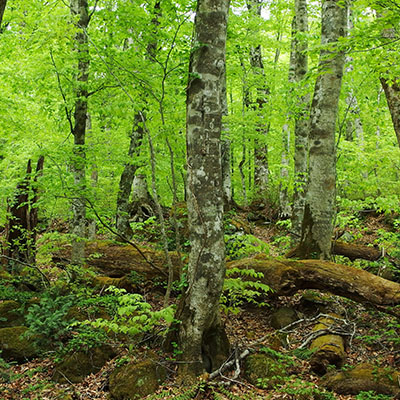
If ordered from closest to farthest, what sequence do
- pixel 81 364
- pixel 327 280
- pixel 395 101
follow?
pixel 81 364
pixel 327 280
pixel 395 101

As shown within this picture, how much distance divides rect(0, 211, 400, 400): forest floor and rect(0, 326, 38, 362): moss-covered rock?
14cm

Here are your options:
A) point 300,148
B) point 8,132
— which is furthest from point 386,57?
point 8,132

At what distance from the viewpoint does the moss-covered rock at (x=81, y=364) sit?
4566 millimetres

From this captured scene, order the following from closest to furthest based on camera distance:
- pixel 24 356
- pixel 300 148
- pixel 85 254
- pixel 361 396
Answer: pixel 361 396 → pixel 24 356 → pixel 85 254 → pixel 300 148

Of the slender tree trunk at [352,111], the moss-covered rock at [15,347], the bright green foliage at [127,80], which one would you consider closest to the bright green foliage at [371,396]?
the bright green foliage at [127,80]

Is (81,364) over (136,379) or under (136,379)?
under

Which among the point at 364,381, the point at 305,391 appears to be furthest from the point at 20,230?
the point at 364,381

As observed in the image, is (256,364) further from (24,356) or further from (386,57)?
(386,57)

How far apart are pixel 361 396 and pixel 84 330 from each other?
378cm

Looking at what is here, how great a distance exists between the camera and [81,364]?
15.5 feet

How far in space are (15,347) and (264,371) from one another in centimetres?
363

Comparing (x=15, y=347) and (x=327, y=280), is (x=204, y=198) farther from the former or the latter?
(x=15, y=347)

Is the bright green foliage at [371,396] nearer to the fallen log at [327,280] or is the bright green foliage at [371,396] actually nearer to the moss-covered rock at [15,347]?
the fallen log at [327,280]

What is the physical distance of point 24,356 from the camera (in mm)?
5051
